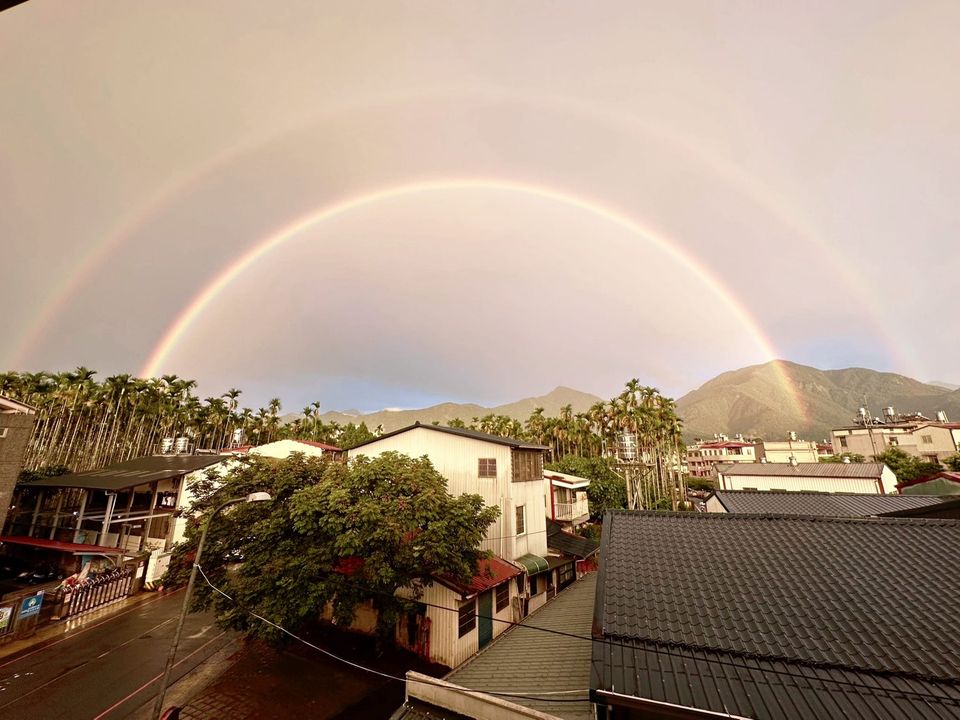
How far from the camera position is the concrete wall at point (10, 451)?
23.4 metres

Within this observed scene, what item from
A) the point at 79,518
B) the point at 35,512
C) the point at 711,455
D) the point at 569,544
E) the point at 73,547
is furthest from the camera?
the point at 711,455

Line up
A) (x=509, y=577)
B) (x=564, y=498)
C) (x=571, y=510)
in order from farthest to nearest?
(x=564, y=498) < (x=571, y=510) < (x=509, y=577)

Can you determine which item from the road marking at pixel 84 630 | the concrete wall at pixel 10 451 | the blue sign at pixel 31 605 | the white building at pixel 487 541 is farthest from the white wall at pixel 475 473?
the concrete wall at pixel 10 451

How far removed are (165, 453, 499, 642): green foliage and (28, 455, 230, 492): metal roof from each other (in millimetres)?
13194

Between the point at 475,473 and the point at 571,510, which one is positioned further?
the point at 571,510

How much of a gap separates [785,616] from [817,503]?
21.1m

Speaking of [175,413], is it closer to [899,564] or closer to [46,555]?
[46,555]

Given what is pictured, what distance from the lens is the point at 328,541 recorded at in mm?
15758

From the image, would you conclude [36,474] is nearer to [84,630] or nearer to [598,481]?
[84,630]

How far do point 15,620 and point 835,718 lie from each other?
101 ft

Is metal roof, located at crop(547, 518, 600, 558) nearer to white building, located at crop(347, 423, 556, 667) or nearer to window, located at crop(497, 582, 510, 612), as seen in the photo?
white building, located at crop(347, 423, 556, 667)

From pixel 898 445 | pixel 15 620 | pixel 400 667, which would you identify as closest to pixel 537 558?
pixel 400 667

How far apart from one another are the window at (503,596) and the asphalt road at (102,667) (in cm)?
1357

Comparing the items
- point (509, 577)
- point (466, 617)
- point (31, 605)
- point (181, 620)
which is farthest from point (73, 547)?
point (509, 577)
